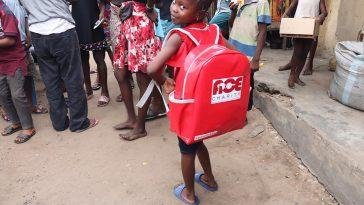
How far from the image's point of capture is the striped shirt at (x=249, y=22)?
A: 3.45 m

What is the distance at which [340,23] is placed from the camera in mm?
4922

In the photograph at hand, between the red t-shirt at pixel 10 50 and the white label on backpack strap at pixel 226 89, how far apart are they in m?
2.39

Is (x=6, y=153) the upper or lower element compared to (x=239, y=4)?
lower

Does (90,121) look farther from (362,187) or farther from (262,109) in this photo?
(362,187)

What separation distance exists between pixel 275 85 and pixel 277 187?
1.46 m

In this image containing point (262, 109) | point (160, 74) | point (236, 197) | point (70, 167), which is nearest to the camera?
point (160, 74)

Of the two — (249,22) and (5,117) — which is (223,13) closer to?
(249,22)

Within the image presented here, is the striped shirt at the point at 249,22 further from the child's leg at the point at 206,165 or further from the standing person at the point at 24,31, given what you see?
the standing person at the point at 24,31

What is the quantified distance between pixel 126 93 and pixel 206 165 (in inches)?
55.0

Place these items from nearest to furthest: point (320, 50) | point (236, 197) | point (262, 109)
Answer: point (236, 197) < point (262, 109) < point (320, 50)

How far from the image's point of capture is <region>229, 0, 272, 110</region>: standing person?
3.46 m

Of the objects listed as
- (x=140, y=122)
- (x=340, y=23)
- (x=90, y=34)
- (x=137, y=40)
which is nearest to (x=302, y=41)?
(x=340, y=23)

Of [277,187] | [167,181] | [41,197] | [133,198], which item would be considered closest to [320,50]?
[277,187]

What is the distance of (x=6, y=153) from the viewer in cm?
374
